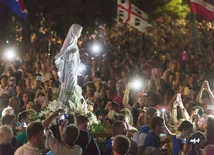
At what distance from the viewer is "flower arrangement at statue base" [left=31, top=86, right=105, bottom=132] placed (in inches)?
487

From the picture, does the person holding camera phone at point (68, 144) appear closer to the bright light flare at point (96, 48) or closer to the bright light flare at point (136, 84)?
the bright light flare at point (136, 84)

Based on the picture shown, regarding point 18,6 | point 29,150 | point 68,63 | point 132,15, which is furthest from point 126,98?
point 29,150

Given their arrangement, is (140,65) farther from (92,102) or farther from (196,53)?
(92,102)

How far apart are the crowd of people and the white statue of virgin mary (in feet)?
2.23

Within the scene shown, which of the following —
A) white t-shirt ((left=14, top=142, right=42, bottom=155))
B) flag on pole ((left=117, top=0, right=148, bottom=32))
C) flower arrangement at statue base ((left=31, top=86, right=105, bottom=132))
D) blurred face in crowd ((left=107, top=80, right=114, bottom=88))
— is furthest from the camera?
flag on pole ((left=117, top=0, right=148, bottom=32))

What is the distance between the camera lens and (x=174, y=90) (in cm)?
1562

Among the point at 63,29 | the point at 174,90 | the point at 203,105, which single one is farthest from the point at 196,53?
the point at 63,29

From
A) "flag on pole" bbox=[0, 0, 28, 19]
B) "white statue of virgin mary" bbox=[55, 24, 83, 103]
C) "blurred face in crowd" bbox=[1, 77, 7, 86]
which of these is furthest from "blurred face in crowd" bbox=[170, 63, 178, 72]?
"blurred face in crowd" bbox=[1, 77, 7, 86]

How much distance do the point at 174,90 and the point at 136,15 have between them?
14.5 feet

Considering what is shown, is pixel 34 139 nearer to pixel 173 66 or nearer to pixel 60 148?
pixel 60 148

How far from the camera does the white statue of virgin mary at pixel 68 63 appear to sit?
498 inches

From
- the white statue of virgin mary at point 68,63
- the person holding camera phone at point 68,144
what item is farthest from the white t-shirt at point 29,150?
Answer: the white statue of virgin mary at point 68,63

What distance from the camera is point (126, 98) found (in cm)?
1480

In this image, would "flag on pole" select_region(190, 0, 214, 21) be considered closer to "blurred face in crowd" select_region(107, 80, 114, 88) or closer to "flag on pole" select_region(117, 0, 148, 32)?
"flag on pole" select_region(117, 0, 148, 32)
